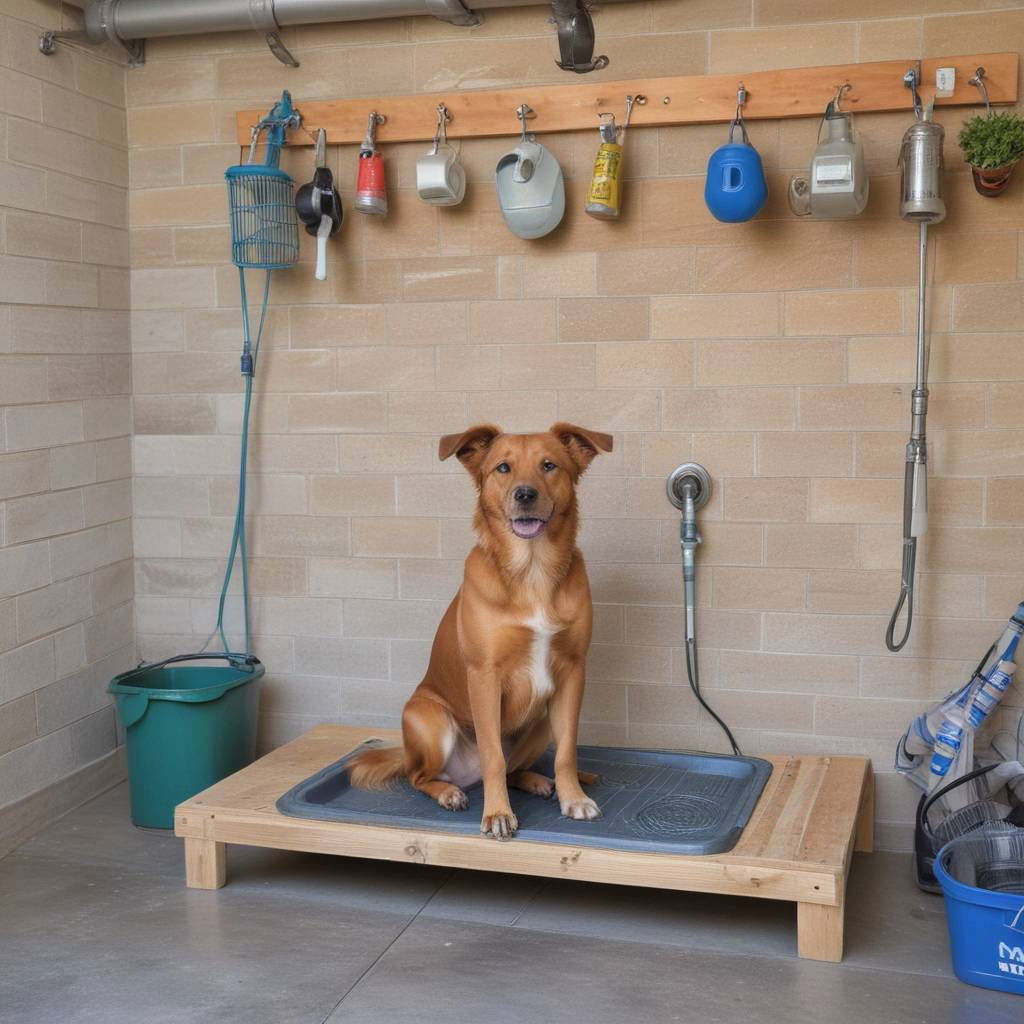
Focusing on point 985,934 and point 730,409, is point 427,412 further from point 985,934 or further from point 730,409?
point 985,934

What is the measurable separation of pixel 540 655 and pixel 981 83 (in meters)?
1.91

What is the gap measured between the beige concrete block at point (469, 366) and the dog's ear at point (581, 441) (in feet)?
2.20

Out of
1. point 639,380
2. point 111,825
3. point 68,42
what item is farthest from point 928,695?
point 68,42

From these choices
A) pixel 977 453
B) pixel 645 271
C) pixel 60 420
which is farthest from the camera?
pixel 60 420

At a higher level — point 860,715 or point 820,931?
point 860,715

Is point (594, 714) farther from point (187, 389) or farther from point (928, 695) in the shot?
point (187, 389)

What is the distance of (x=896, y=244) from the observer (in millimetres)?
3357

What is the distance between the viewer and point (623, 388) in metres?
3.60

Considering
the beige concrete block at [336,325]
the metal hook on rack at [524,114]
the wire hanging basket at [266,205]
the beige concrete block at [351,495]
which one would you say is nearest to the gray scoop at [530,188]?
the metal hook on rack at [524,114]

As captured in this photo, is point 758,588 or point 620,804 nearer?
point 620,804

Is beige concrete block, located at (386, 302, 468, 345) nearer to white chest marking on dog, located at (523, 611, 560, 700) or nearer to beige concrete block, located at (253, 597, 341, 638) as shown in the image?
beige concrete block, located at (253, 597, 341, 638)

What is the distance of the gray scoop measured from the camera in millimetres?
3387

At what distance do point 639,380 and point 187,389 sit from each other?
1.49 m

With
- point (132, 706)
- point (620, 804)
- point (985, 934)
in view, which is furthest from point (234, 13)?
point (985, 934)
